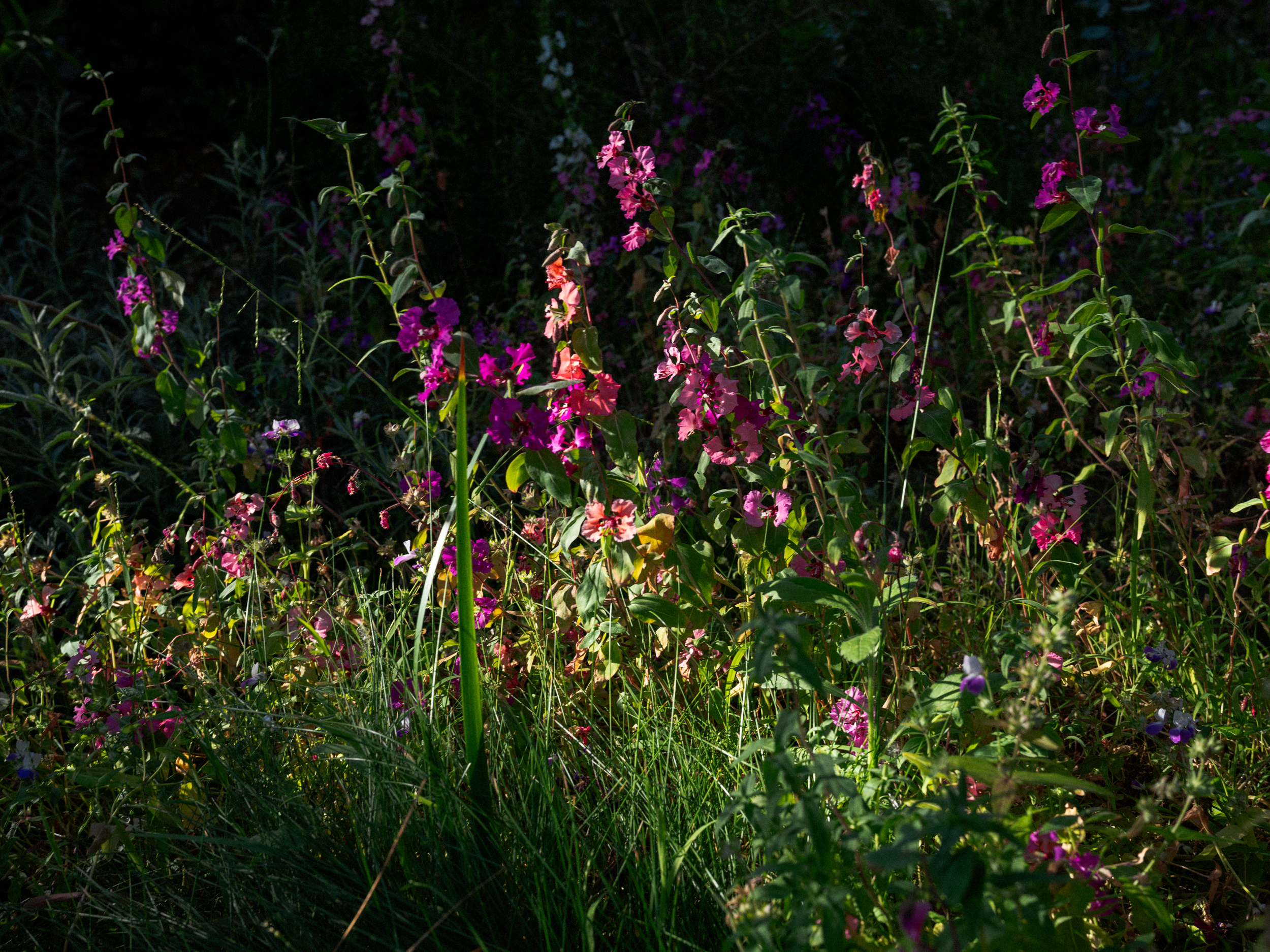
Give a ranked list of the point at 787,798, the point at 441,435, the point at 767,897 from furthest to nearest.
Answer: the point at 441,435 < the point at 787,798 < the point at 767,897

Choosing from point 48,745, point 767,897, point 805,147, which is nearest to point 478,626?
point 48,745

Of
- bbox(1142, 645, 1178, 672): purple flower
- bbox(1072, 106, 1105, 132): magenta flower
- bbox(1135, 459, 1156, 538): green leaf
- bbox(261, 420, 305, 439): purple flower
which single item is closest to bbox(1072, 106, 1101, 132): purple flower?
bbox(1072, 106, 1105, 132): magenta flower

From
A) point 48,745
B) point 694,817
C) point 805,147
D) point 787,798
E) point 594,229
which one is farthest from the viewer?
point 805,147

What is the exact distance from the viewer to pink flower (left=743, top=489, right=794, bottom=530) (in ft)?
5.64

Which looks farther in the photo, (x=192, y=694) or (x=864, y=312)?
(x=192, y=694)

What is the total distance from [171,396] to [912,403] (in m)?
1.33

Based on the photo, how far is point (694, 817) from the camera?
4.98ft

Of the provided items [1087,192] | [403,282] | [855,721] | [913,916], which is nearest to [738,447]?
[855,721]

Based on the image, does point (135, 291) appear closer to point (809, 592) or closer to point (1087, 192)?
point (809, 592)

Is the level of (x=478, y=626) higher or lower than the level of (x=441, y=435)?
lower

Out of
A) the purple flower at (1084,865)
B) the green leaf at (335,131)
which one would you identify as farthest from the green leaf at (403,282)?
the purple flower at (1084,865)

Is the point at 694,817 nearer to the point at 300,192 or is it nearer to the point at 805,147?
the point at 805,147

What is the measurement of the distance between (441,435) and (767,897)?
63.5 inches

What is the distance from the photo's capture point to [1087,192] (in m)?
1.67
